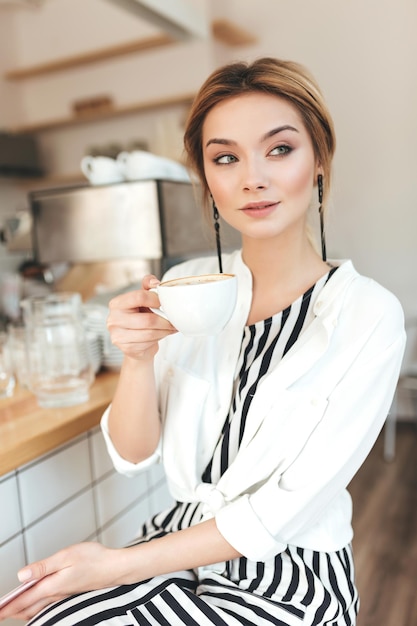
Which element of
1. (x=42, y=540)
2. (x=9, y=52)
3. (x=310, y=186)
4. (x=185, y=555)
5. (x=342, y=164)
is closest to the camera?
(x=185, y=555)

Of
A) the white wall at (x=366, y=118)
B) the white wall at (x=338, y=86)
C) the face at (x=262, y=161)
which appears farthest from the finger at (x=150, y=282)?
the white wall at (x=366, y=118)

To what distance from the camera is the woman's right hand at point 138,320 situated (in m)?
0.84

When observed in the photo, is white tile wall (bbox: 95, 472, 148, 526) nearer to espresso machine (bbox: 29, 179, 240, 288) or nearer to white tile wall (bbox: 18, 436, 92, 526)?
white tile wall (bbox: 18, 436, 92, 526)

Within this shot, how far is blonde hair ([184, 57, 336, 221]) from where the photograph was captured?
0.91 m

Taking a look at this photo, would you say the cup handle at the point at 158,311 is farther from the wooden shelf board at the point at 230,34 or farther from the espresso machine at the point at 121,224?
the wooden shelf board at the point at 230,34

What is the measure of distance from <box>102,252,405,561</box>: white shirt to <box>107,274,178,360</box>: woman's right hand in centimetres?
19

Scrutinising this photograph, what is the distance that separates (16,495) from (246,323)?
0.51 meters

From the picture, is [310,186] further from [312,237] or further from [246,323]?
[246,323]

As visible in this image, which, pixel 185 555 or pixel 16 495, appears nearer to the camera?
pixel 185 555

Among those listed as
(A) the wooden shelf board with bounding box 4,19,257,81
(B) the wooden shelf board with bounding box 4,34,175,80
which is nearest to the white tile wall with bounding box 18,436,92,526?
(A) the wooden shelf board with bounding box 4,19,257,81

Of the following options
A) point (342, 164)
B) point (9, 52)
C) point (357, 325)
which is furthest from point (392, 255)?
point (9, 52)

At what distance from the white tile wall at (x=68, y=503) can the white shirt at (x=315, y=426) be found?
300mm

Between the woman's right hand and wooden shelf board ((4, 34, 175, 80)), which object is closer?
the woman's right hand

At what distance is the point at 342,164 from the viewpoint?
97.3 inches
